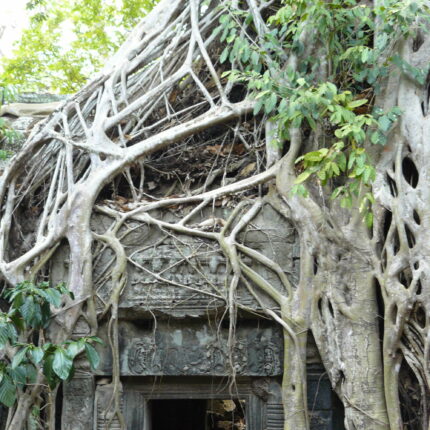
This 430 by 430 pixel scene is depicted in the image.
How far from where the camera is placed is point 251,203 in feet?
13.9

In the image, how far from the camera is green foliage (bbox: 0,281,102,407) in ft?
11.9

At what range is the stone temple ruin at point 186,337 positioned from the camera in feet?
13.5

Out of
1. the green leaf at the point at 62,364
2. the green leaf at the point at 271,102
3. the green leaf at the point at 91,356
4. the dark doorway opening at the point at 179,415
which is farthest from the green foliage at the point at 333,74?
the dark doorway opening at the point at 179,415

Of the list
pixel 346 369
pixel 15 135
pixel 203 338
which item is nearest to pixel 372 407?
pixel 346 369

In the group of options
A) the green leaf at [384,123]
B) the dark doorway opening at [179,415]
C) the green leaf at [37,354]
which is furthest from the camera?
the dark doorway opening at [179,415]

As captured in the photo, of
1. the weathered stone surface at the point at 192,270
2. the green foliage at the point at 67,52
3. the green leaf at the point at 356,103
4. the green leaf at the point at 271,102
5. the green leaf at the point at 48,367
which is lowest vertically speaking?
the green leaf at the point at 48,367

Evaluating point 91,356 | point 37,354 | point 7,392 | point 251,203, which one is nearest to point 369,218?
point 251,203

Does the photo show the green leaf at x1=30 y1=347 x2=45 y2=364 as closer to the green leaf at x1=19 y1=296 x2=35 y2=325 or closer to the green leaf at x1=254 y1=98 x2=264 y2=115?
the green leaf at x1=19 y1=296 x2=35 y2=325

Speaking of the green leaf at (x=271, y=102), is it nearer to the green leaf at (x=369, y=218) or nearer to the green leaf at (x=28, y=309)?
the green leaf at (x=369, y=218)

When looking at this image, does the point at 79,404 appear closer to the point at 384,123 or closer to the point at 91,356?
the point at 91,356

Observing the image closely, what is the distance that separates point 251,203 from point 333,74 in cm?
100

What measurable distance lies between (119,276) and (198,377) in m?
0.85

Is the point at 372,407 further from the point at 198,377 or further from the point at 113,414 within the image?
the point at 113,414

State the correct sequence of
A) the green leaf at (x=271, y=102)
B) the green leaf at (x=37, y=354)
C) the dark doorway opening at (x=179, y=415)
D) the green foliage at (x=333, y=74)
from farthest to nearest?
the dark doorway opening at (x=179, y=415), the green leaf at (x=271, y=102), the green foliage at (x=333, y=74), the green leaf at (x=37, y=354)
